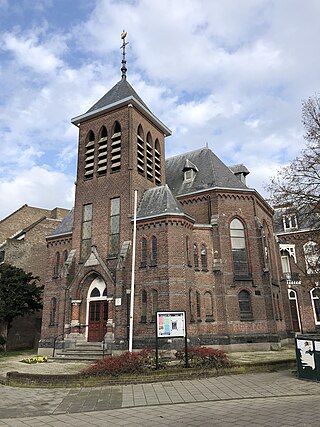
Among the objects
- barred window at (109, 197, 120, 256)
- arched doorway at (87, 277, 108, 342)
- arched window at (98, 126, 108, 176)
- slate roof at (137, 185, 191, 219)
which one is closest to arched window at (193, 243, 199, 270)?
slate roof at (137, 185, 191, 219)

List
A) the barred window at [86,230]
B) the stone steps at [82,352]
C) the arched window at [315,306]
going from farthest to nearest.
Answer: the arched window at [315,306] < the barred window at [86,230] < the stone steps at [82,352]

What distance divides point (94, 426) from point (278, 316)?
2233 centimetres

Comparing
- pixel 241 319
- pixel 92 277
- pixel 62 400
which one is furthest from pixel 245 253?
pixel 62 400

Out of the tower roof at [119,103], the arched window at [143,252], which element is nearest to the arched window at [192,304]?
the arched window at [143,252]

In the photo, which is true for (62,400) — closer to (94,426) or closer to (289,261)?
(94,426)

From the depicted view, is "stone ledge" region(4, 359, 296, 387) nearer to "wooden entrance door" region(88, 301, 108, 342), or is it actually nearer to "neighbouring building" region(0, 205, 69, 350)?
"wooden entrance door" region(88, 301, 108, 342)

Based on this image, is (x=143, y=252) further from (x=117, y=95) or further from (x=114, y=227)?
(x=117, y=95)

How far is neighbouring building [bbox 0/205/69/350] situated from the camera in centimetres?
3286

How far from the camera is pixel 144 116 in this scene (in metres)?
29.0

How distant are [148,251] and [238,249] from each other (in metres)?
6.94

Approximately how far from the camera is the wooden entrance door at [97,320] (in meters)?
23.1

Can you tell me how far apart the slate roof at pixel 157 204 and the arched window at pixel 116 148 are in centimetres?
294

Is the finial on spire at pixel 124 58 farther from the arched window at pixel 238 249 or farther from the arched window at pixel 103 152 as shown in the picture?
the arched window at pixel 238 249

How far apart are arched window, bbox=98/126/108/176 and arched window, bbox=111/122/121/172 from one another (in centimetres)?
55
